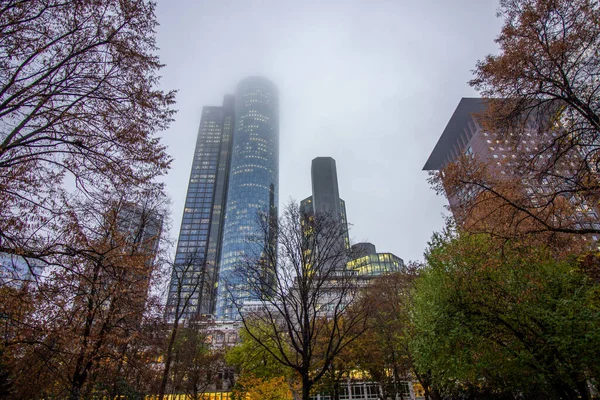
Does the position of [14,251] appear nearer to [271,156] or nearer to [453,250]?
[453,250]

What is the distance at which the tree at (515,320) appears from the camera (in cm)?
1091

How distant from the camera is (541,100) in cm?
1012

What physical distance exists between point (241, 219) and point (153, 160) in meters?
139

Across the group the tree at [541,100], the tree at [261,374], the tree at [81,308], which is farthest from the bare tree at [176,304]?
the tree at [541,100]

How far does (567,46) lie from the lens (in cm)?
907

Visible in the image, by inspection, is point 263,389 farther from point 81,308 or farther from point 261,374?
point 81,308

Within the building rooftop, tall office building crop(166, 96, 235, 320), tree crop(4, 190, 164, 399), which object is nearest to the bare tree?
tree crop(4, 190, 164, 399)

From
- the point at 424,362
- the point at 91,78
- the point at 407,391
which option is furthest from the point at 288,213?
the point at 407,391

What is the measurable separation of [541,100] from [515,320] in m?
9.32

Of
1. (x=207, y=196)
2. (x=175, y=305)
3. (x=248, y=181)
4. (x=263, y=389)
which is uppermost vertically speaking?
(x=248, y=181)

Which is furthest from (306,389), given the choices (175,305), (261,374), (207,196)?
(207,196)

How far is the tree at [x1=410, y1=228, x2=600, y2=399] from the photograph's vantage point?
1091cm

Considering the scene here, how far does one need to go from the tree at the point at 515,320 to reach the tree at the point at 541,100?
182 centimetres

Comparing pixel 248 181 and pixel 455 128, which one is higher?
pixel 248 181
